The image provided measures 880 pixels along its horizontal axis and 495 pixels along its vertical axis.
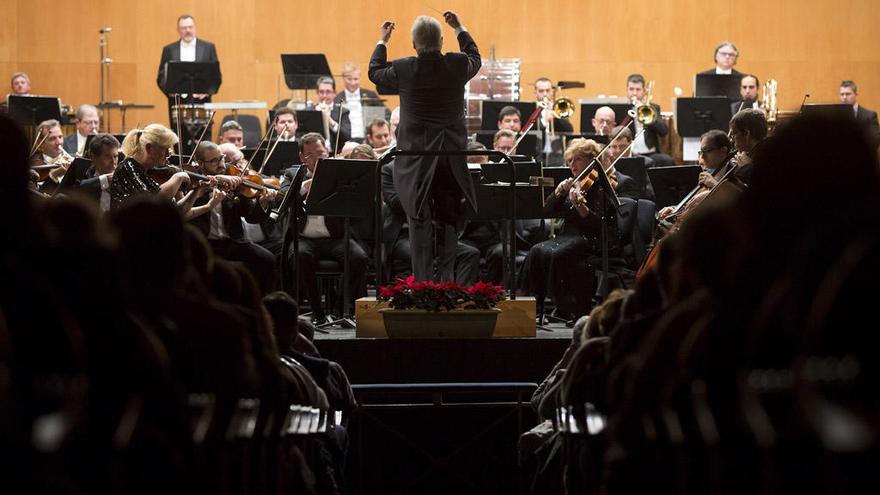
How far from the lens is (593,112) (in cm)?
1044

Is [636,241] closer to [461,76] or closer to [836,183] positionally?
[461,76]

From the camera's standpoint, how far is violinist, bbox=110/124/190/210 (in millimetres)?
6496

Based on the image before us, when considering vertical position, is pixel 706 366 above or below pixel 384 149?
below

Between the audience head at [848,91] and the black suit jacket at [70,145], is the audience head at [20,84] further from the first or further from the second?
the audience head at [848,91]

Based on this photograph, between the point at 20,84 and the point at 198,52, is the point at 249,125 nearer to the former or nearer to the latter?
the point at 198,52

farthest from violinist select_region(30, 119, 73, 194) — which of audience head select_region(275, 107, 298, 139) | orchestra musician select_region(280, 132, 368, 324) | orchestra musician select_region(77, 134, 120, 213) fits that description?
audience head select_region(275, 107, 298, 139)

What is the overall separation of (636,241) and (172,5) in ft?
26.1

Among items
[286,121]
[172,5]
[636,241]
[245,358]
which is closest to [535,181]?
[636,241]

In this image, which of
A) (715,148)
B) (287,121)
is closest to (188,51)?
(287,121)

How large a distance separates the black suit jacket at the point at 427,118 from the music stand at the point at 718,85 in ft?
14.3

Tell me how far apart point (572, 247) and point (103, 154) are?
2760mm

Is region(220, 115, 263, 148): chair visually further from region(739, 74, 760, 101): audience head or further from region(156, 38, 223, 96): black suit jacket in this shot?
region(739, 74, 760, 101): audience head

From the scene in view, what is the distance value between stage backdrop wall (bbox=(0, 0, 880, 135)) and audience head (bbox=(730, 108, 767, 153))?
794cm

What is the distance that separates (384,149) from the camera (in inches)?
341
